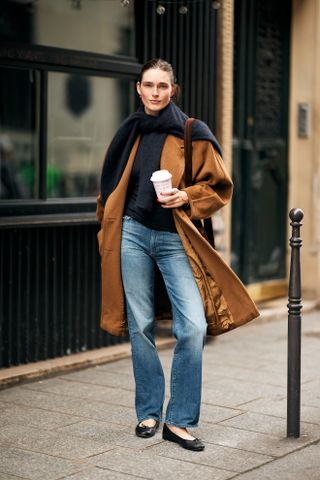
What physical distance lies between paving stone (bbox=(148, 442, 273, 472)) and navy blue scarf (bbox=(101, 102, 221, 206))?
4.18 feet

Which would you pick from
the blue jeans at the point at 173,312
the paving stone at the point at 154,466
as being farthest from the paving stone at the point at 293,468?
the blue jeans at the point at 173,312

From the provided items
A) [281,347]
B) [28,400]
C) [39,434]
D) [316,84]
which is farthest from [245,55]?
[39,434]

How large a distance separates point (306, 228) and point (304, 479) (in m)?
6.00

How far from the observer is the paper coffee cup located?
5242 mm

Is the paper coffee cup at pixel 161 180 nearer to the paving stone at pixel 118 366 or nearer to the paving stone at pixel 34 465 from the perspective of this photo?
the paving stone at pixel 34 465

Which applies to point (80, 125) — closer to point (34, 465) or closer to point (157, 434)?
point (157, 434)

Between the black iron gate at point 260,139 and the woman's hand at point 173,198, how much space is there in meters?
4.69

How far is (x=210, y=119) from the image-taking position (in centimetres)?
892

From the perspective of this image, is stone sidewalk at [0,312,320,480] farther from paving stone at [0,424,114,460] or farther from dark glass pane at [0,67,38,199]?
dark glass pane at [0,67,38,199]

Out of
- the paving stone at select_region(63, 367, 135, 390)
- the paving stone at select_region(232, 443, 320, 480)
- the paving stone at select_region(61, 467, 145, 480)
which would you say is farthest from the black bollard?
the paving stone at select_region(63, 367, 135, 390)

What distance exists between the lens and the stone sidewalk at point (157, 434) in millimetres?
→ 5168

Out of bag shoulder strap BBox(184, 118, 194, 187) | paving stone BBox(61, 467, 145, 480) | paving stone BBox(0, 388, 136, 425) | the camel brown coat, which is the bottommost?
paving stone BBox(0, 388, 136, 425)

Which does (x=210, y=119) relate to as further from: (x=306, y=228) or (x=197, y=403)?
(x=197, y=403)

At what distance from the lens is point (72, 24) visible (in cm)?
781
